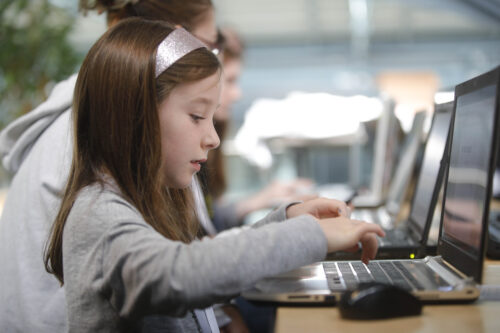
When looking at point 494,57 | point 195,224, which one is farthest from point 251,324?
point 494,57

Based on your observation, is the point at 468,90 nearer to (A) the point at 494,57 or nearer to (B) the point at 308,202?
(B) the point at 308,202

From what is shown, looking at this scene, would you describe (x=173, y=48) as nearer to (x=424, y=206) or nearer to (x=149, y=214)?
(x=149, y=214)

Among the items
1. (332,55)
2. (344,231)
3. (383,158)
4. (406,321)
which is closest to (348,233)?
(344,231)

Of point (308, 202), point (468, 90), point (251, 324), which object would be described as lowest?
point (251, 324)

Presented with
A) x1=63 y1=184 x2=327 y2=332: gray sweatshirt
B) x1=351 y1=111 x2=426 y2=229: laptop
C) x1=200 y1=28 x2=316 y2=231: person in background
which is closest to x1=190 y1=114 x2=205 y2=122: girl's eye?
x1=63 y1=184 x2=327 y2=332: gray sweatshirt

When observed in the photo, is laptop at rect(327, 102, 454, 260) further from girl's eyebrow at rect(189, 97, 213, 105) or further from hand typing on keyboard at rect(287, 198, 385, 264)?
girl's eyebrow at rect(189, 97, 213, 105)

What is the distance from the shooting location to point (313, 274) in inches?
35.7

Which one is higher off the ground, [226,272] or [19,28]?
[19,28]

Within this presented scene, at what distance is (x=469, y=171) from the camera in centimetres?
84

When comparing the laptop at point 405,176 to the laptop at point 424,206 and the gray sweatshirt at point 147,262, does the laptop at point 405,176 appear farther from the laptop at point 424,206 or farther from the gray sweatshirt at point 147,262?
the gray sweatshirt at point 147,262

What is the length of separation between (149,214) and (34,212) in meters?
0.38

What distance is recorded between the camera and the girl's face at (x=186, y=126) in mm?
853

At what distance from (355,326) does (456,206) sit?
1.09ft

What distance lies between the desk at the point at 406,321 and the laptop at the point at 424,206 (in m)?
0.30
